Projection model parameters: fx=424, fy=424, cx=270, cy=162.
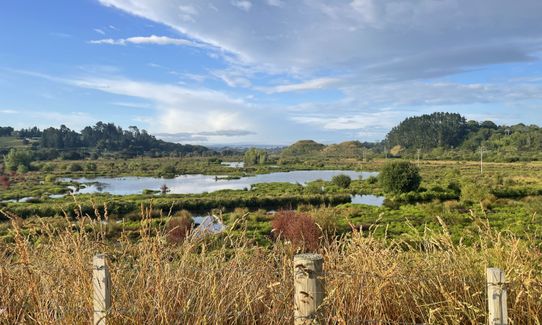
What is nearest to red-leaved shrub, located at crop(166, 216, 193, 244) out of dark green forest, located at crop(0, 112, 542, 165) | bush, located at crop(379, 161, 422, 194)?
bush, located at crop(379, 161, 422, 194)

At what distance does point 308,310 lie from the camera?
2273 mm

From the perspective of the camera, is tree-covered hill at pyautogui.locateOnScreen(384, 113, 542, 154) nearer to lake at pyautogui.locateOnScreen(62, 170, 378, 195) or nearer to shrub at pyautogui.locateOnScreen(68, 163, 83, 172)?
lake at pyautogui.locateOnScreen(62, 170, 378, 195)

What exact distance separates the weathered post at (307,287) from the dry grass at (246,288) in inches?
5.7

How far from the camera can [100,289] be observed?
2469 millimetres

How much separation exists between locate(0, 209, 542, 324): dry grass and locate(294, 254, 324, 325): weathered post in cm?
15

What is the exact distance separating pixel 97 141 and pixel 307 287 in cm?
17217

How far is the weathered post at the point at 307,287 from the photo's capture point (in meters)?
2.25

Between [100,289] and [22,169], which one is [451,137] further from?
[100,289]

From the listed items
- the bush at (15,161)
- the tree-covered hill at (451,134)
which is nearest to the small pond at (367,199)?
the bush at (15,161)

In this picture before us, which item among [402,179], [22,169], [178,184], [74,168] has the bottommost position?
[178,184]

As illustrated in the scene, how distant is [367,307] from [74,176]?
81.6 metres

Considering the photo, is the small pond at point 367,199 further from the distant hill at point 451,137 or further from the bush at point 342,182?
the distant hill at point 451,137

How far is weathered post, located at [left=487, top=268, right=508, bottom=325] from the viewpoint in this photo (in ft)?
7.29

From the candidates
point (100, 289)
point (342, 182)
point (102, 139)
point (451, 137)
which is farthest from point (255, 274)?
point (102, 139)
